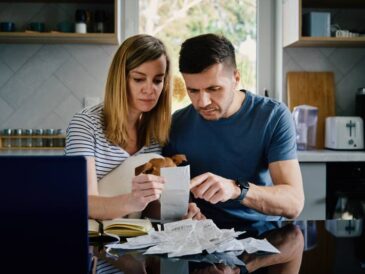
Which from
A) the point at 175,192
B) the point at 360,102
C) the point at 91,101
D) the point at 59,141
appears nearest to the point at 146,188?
the point at 175,192

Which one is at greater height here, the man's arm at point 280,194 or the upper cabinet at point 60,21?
the upper cabinet at point 60,21

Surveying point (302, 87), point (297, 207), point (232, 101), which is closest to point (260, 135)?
point (232, 101)

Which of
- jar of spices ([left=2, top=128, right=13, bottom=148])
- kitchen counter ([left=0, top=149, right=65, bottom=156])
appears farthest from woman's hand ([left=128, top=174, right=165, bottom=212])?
jar of spices ([left=2, top=128, right=13, bottom=148])

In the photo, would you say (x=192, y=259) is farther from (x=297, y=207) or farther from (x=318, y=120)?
(x=318, y=120)

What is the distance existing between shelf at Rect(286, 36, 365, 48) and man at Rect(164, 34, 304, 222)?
1.33 m

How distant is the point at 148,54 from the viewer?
1777 mm

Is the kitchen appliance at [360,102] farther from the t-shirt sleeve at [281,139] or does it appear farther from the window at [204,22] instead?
the t-shirt sleeve at [281,139]

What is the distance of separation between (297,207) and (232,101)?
0.47m

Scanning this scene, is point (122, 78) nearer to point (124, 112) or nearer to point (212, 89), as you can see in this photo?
point (124, 112)

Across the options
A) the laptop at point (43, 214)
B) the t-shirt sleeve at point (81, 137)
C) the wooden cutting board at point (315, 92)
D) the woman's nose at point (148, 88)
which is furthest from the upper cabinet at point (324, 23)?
the laptop at point (43, 214)

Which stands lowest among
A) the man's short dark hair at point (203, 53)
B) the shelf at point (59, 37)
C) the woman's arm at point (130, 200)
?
the woman's arm at point (130, 200)

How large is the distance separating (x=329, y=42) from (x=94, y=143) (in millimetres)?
2028

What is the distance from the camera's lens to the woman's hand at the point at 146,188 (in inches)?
52.4

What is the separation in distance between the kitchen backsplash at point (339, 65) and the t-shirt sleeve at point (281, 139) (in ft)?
5.27
